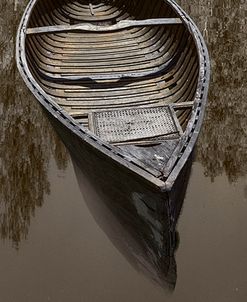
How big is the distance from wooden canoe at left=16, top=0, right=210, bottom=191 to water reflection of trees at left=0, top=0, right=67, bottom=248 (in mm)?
826

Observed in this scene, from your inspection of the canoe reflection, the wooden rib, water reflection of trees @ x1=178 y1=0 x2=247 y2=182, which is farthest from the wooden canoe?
water reflection of trees @ x1=178 y1=0 x2=247 y2=182

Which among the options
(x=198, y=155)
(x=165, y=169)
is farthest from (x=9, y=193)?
(x=165, y=169)

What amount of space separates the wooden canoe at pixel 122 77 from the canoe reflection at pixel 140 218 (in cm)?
19

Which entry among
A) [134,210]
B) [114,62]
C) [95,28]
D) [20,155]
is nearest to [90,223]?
[20,155]

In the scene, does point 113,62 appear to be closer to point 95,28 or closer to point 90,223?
point 95,28

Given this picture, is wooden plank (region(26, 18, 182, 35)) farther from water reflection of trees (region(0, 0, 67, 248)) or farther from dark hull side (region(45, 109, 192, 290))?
dark hull side (region(45, 109, 192, 290))

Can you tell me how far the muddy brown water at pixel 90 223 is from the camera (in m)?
4.83

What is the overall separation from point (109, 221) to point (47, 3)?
2.80 meters

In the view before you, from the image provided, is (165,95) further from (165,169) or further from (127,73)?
(165,169)

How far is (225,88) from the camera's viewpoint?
Answer: 23.2 ft

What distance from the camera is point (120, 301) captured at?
A: 4.77m

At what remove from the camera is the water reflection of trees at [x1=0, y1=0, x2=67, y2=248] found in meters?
5.49

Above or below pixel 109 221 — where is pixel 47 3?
above

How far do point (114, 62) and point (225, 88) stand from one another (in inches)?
67.1
